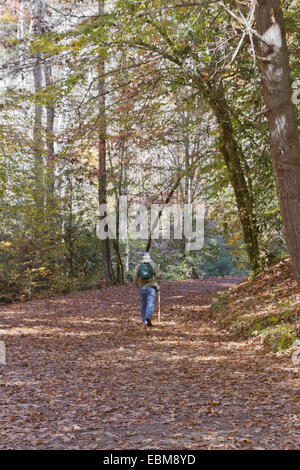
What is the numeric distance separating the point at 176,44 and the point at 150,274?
16.5ft

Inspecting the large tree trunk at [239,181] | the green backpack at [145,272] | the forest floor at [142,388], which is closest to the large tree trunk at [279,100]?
the forest floor at [142,388]

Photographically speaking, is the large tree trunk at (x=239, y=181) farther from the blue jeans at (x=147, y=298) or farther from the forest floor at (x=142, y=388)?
the blue jeans at (x=147, y=298)

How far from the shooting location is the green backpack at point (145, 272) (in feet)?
34.9

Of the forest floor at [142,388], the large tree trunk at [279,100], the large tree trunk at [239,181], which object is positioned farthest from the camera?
the large tree trunk at [239,181]

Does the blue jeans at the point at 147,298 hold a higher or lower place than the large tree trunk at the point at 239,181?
lower

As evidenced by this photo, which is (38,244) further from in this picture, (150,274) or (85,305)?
(150,274)

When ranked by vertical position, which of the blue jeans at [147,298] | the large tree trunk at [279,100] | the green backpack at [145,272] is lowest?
the blue jeans at [147,298]

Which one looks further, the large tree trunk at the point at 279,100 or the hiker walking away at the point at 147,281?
the hiker walking away at the point at 147,281

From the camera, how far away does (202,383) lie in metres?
6.27

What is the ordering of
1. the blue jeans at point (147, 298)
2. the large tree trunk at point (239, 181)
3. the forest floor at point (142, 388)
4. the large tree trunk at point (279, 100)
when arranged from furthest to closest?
the large tree trunk at point (239, 181)
the blue jeans at point (147, 298)
the large tree trunk at point (279, 100)
the forest floor at point (142, 388)

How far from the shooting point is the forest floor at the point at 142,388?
439cm

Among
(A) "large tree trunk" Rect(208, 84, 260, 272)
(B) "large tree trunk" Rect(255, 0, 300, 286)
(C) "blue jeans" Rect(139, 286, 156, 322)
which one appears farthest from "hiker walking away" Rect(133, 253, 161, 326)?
(B) "large tree trunk" Rect(255, 0, 300, 286)

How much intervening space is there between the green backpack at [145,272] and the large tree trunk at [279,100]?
5.00m

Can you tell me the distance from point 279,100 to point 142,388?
13.9 feet
